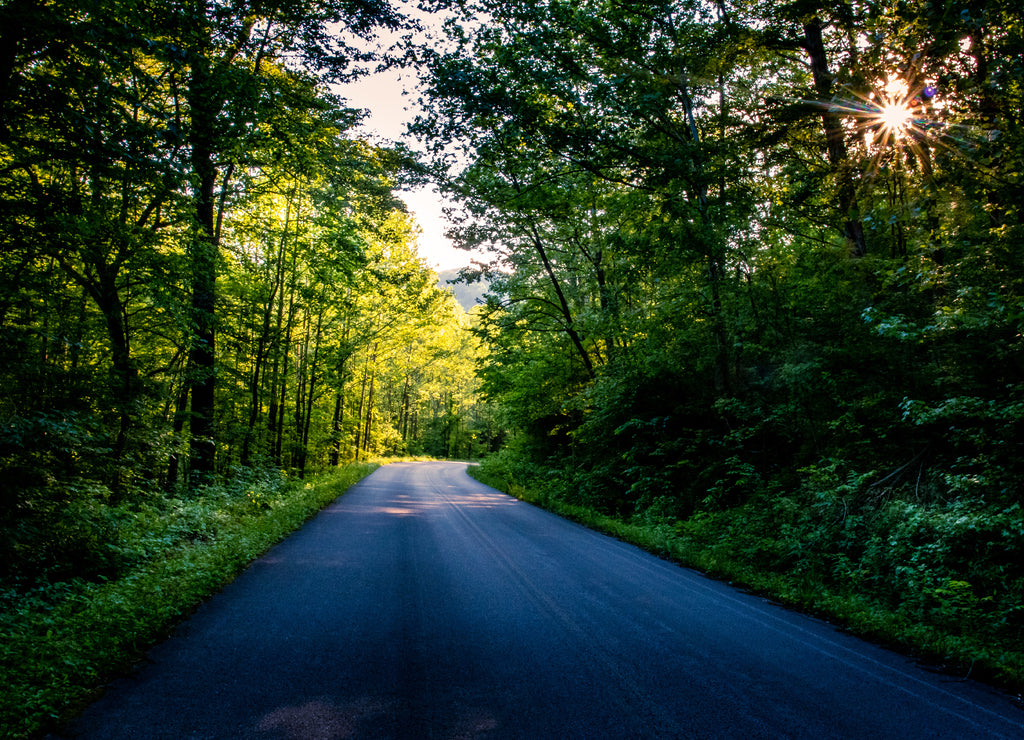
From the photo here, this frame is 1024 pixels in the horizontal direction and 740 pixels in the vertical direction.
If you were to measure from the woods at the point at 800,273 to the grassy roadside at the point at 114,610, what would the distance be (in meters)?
6.54

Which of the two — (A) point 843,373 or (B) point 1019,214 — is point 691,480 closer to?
(A) point 843,373

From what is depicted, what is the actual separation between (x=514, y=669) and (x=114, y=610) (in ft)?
11.6

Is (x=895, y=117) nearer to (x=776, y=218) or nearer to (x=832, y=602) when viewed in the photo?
(x=776, y=218)

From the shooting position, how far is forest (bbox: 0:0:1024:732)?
530cm

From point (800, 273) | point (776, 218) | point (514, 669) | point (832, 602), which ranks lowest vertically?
point (514, 669)

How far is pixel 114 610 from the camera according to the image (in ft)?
14.2

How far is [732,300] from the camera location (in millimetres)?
10391

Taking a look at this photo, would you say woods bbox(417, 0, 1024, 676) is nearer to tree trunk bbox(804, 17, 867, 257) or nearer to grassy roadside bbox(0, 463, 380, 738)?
tree trunk bbox(804, 17, 867, 257)

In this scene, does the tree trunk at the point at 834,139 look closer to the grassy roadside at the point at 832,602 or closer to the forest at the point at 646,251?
the forest at the point at 646,251

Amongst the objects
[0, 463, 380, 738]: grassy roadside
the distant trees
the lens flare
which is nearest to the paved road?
[0, 463, 380, 738]: grassy roadside

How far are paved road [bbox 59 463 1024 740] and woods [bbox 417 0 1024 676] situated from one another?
1.21 meters

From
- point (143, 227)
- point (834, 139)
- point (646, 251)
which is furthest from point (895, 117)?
point (143, 227)

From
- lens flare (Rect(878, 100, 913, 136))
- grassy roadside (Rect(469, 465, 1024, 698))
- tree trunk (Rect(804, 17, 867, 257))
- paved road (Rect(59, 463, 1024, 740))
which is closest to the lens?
paved road (Rect(59, 463, 1024, 740))

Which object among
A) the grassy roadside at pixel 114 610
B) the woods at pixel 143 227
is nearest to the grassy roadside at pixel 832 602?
the grassy roadside at pixel 114 610
